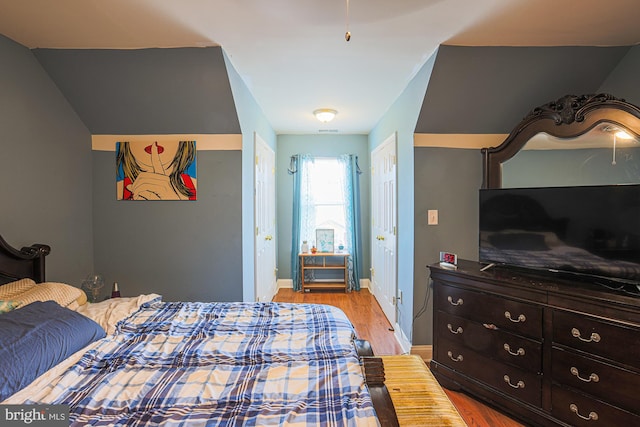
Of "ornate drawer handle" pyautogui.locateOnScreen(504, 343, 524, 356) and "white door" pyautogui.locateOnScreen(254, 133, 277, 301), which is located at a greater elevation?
"white door" pyautogui.locateOnScreen(254, 133, 277, 301)

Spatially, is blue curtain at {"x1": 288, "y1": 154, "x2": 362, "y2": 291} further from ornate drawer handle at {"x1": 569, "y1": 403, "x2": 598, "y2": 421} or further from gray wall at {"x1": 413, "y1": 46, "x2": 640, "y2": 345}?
ornate drawer handle at {"x1": 569, "y1": 403, "x2": 598, "y2": 421}

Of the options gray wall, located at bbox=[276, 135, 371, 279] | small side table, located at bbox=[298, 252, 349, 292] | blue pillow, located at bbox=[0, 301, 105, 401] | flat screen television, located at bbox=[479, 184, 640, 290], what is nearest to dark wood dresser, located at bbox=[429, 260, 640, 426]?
flat screen television, located at bbox=[479, 184, 640, 290]

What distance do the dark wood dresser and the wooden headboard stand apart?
280 cm

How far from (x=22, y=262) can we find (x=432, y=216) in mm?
3003

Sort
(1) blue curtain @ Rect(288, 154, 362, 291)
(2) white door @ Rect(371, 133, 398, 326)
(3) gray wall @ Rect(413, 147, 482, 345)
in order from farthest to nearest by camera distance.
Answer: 1. (1) blue curtain @ Rect(288, 154, 362, 291)
2. (2) white door @ Rect(371, 133, 398, 326)
3. (3) gray wall @ Rect(413, 147, 482, 345)

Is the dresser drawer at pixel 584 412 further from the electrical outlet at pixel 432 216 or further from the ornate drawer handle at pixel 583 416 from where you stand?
the electrical outlet at pixel 432 216

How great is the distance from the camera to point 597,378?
1590 mm

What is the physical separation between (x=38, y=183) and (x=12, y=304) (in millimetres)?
1091

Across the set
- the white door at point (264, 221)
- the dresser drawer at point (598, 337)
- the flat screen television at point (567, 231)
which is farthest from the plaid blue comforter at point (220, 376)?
the white door at point (264, 221)

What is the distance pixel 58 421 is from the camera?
3.17 feet

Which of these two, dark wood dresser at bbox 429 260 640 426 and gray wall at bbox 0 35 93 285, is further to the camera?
gray wall at bbox 0 35 93 285

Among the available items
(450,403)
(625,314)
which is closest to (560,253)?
(625,314)

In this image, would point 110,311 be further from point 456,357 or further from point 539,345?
point 539,345

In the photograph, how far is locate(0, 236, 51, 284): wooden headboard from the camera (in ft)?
6.34
